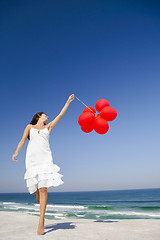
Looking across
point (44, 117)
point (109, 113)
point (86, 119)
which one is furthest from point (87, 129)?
point (44, 117)

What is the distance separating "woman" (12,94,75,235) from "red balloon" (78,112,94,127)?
1.08 metres

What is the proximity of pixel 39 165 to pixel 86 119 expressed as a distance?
5.68ft

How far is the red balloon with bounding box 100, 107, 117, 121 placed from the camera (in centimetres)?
486

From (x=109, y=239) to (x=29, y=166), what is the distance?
6.06ft

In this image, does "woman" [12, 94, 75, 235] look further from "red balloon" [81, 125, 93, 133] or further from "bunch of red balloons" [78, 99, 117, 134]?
"red balloon" [81, 125, 93, 133]

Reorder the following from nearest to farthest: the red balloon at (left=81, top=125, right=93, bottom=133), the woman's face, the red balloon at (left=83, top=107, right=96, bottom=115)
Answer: the woman's face
the red balloon at (left=81, top=125, right=93, bottom=133)
the red balloon at (left=83, top=107, right=96, bottom=115)

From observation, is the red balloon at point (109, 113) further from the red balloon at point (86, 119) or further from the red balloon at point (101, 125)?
the red balloon at point (86, 119)

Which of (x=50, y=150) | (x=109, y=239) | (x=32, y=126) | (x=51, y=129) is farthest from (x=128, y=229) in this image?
(x=32, y=126)

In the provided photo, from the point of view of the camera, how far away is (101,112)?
4.99 m

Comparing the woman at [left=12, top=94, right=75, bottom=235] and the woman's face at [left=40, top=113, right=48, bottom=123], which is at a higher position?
the woman's face at [left=40, top=113, right=48, bottom=123]

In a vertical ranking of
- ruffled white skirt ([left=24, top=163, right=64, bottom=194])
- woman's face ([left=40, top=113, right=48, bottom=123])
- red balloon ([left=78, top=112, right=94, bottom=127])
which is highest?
red balloon ([left=78, top=112, right=94, bottom=127])

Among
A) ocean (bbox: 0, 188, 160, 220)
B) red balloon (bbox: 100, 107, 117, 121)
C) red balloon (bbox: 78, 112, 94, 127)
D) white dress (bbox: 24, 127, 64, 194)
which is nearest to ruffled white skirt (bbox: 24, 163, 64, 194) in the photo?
white dress (bbox: 24, 127, 64, 194)

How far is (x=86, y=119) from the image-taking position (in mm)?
4844

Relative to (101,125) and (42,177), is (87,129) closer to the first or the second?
(101,125)
